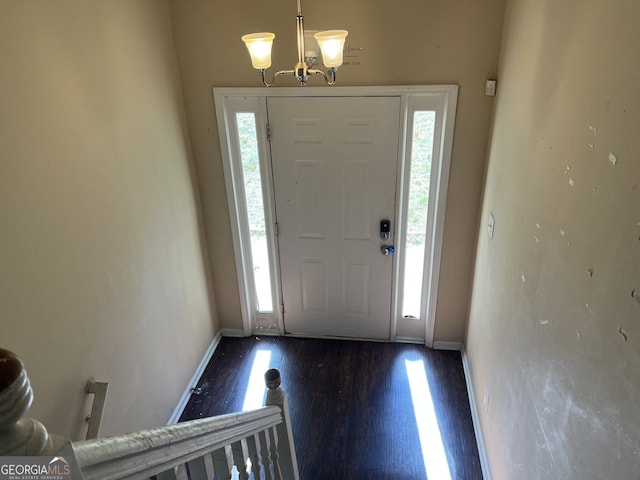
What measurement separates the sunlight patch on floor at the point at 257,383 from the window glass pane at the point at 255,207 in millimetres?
388

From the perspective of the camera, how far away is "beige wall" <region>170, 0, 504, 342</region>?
8.22 ft

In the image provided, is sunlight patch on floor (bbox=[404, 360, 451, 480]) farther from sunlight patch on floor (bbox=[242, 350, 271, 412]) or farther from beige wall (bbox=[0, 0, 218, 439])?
beige wall (bbox=[0, 0, 218, 439])

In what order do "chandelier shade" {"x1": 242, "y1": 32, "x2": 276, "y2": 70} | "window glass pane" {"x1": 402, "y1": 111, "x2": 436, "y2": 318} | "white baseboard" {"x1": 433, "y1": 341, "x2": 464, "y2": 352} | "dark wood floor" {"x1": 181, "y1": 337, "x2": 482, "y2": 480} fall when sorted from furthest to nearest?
"white baseboard" {"x1": 433, "y1": 341, "x2": 464, "y2": 352} → "window glass pane" {"x1": 402, "y1": 111, "x2": 436, "y2": 318} → "dark wood floor" {"x1": 181, "y1": 337, "x2": 482, "y2": 480} → "chandelier shade" {"x1": 242, "y1": 32, "x2": 276, "y2": 70}

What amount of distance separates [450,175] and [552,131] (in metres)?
1.26

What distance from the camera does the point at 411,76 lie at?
2652 mm

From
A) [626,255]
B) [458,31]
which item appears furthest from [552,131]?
[458,31]

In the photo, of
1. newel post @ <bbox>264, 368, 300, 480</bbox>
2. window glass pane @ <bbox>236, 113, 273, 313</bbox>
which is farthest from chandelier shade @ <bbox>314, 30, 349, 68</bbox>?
newel post @ <bbox>264, 368, 300, 480</bbox>

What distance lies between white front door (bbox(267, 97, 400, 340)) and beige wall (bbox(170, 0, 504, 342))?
0.84 ft

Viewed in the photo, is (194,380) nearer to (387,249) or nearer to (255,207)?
(255,207)

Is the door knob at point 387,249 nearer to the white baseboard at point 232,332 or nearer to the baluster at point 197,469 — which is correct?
the white baseboard at point 232,332

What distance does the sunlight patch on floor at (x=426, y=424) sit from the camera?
98.7 inches

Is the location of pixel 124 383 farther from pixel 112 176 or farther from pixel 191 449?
pixel 191 449

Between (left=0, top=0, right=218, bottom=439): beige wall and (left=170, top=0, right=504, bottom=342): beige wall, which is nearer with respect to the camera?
(left=0, top=0, right=218, bottom=439): beige wall
